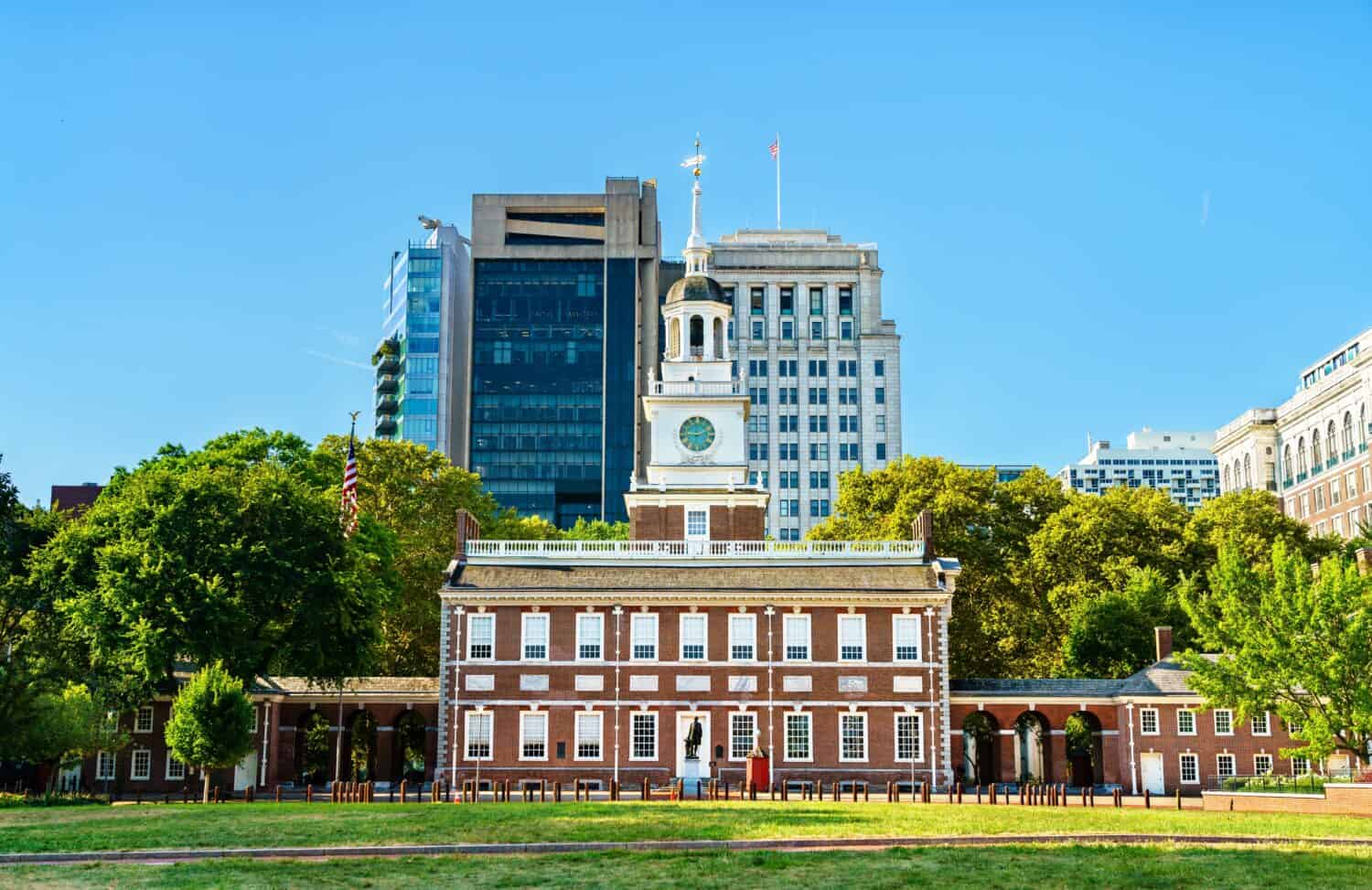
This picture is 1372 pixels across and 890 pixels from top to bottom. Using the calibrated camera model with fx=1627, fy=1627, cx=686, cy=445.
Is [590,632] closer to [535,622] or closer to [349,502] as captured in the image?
[535,622]

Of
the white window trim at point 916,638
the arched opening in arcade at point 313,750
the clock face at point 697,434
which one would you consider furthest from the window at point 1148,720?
the arched opening in arcade at point 313,750

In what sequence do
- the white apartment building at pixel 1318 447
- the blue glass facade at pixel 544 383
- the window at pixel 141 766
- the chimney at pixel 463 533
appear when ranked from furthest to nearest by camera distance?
the blue glass facade at pixel 544 383 → the white apartment building at pixel 1318 447 → the chimney at pixel 463 533 → the window at pixel 141 766

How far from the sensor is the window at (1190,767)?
60797 mm

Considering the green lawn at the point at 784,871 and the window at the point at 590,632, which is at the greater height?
the window at the point at 590,632

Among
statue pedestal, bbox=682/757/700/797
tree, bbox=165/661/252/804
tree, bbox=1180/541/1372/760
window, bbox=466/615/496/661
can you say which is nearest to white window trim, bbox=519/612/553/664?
window, bbox=466/615/496/661

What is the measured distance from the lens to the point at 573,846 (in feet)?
97.6

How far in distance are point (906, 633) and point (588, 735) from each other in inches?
489

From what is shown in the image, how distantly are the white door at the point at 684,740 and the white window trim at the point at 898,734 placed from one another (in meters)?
6.73

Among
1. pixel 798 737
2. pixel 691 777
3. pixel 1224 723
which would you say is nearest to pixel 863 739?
pixel 798 737

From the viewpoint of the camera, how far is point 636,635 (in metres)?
61.0

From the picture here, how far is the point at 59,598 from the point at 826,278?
12261 centimetres

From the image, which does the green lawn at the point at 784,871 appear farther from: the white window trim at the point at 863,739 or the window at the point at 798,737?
the window at the point at 798,737

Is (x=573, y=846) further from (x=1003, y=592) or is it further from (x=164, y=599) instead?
(x=1003, y=592)

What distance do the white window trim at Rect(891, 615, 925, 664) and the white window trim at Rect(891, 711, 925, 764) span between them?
6.29 ft
